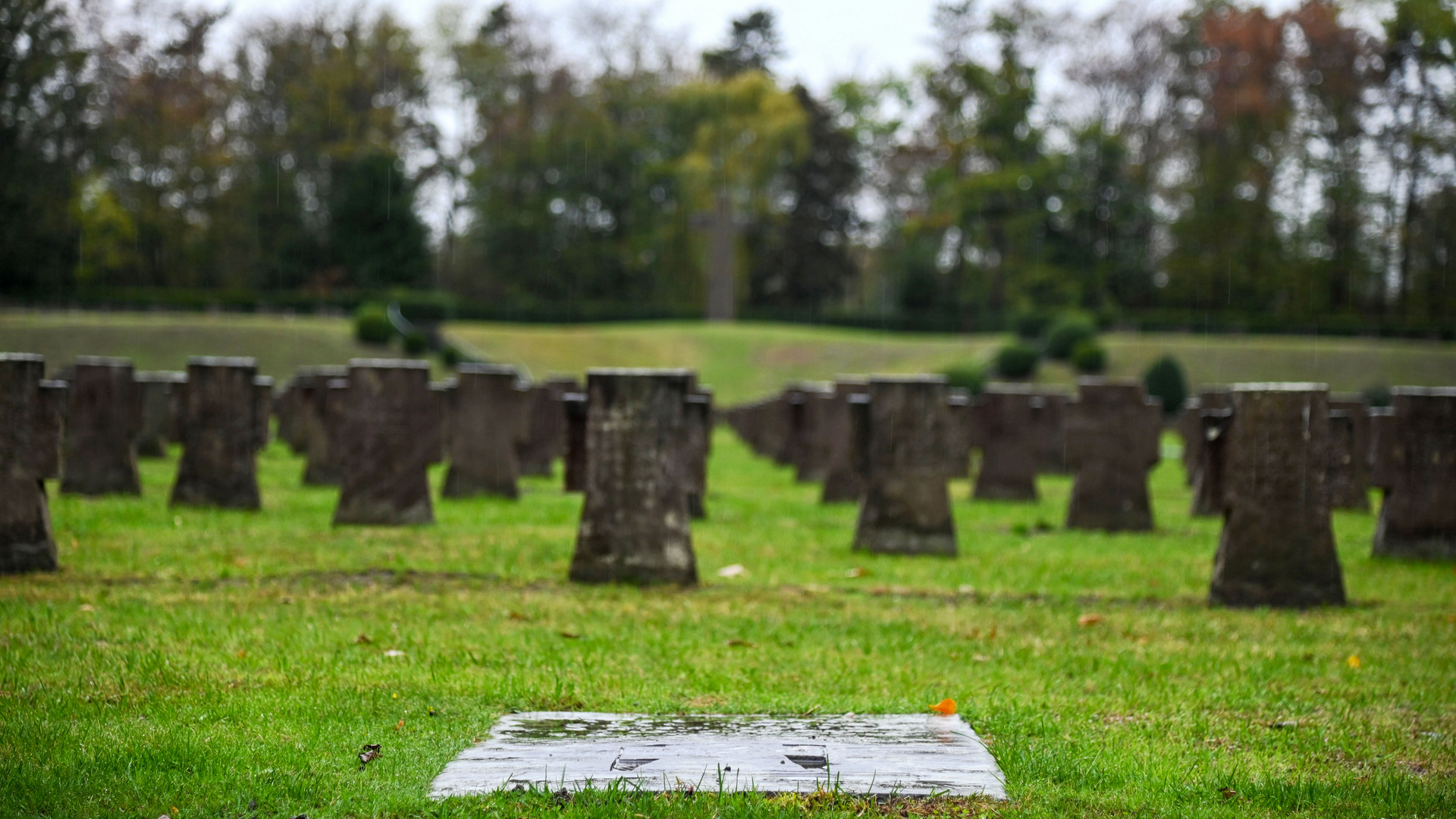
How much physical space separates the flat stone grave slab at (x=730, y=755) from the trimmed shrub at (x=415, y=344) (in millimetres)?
50192

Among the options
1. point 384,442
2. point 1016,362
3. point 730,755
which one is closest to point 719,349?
point 1016,362

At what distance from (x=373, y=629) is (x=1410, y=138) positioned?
186 ft

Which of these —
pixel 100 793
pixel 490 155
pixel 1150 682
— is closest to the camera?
pixel 100 793

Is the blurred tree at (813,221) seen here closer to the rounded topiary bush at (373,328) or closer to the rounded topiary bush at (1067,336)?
the rounded topiary bush at (1067,336)

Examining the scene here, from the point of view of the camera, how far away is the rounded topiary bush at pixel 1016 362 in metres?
52.7

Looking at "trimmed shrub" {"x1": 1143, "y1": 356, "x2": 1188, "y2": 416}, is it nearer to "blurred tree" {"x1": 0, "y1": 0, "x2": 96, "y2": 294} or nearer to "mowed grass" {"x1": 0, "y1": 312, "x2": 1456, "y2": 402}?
"mowed grass" {"x1": 0, "y1": 312, "x2": 1456, "y2": 402}

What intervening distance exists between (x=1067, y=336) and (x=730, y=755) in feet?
172

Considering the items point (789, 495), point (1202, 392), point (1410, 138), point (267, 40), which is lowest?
point (789, 495)

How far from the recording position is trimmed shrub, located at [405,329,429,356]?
54.1 metres

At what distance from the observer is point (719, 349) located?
2454 inches

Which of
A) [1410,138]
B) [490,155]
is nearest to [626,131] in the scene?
[490,155]

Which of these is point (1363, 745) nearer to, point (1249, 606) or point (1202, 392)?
point (1249, 606)

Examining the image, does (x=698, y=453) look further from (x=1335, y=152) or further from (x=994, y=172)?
(x=994, y=172)

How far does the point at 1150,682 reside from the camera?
642cm
